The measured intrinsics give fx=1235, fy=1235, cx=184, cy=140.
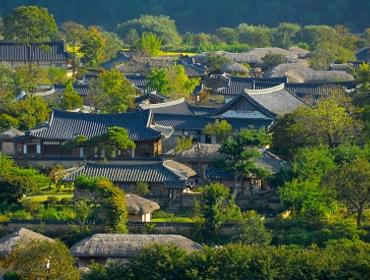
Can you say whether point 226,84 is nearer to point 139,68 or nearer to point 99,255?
point 139,68

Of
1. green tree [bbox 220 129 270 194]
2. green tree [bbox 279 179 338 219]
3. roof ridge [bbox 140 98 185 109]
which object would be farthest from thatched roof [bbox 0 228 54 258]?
roof ridge [bbox 140 98 185 109]

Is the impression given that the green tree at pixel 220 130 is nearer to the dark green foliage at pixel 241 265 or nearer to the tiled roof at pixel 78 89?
the tiled roof at pixel 78 89

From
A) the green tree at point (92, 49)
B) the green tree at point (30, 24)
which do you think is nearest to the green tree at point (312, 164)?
the green tree at point (92, 49)

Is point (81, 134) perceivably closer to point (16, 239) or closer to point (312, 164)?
point (312, 164)

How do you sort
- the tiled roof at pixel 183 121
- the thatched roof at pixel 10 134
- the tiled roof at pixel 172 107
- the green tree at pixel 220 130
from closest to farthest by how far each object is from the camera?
the green tree at pixel 220 130, the thatched roof at pixel 10 134, the tiled roof at pixel 183 121, the tiled roof at pixel 172 107

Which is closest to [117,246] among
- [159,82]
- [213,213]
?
[213,213]

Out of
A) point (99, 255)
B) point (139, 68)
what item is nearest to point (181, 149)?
point (99, 255)

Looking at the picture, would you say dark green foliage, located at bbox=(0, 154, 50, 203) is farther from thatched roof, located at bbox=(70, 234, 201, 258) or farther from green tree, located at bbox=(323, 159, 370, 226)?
green tree, located at bbox=(323, 159, 370, 226)

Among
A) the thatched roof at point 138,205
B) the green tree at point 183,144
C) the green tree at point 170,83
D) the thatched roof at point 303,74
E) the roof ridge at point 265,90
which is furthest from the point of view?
the thatched roof at point 303,74
